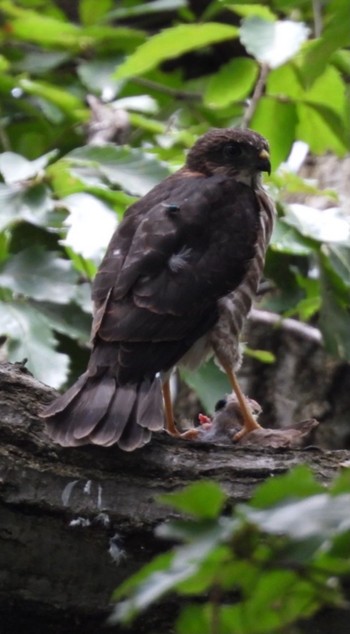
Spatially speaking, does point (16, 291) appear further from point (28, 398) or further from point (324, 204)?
point (324, 204)

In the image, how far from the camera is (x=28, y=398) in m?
2.80

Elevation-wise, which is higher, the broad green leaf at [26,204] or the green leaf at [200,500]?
the green leaf at [200,500]

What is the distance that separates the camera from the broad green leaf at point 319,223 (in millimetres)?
3922

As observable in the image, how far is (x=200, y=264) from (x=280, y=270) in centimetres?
94

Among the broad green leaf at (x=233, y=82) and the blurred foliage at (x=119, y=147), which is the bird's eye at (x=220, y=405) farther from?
the broad green leaf at (x=233, y=82)

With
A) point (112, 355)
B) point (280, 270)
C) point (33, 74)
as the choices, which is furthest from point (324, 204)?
point (112, 355)

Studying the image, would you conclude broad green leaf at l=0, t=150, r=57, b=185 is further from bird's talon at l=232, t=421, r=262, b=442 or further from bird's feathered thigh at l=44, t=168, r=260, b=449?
bird's talon at l=232, t=421, r=262, b=442

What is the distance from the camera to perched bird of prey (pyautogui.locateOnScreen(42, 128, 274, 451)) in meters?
2.91

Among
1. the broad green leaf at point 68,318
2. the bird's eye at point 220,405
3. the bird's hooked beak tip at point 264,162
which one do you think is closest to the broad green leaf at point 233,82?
the bird's hooked beak tip at point 264,162

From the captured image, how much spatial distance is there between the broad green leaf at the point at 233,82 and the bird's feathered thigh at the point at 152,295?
831 millimetres

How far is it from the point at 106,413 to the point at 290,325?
252cm

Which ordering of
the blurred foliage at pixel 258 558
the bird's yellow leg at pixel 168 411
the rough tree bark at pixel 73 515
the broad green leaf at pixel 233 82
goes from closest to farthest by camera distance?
the blurred foliage at pixel 258 558 → the rough tree bark at pixel 73 515 → the bird's yellow leg at pixel 168 411 → the broad green leaf at pixel 233 82

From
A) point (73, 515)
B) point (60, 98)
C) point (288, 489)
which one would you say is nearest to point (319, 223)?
point (60, 98)

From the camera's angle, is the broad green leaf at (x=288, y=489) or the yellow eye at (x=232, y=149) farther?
the yellow eye at (x=232, y=149)
